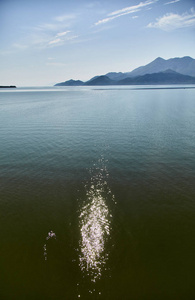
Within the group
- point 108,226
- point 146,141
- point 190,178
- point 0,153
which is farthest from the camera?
point 146,141

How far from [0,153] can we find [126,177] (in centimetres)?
3643

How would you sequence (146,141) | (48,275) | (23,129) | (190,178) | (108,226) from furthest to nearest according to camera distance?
(23,129), (146,141), (190,178), (108,226), (48,275)

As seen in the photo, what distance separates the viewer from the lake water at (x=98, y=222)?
18672 millimetres

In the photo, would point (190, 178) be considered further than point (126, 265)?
Yes

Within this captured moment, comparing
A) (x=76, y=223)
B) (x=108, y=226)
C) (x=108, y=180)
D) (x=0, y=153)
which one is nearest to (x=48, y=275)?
(x=76, y=223)

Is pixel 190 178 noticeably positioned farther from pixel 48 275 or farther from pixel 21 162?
pixel 21 162

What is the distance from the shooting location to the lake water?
18672 millimetres

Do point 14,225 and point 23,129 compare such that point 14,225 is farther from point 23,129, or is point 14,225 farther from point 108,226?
point 23,129

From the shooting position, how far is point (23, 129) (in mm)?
74812

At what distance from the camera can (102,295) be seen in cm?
1759

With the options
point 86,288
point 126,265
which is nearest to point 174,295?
point 126,265

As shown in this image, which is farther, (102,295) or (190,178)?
(190,178)

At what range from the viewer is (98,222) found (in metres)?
26.0

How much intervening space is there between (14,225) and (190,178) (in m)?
33.0
